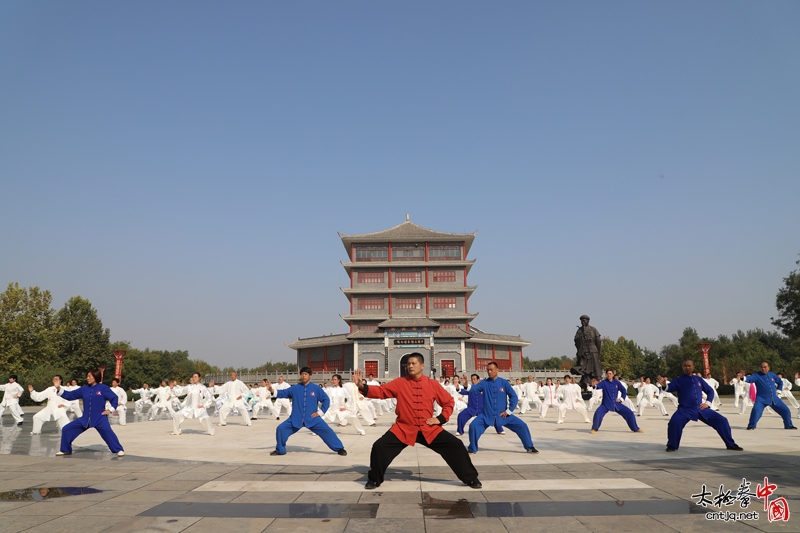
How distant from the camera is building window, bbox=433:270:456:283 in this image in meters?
47.8

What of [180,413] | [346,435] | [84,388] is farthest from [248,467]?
[180,413]

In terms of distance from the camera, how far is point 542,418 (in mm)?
17219

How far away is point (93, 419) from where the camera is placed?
29.2 feet

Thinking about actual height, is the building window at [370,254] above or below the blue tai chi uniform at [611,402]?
above

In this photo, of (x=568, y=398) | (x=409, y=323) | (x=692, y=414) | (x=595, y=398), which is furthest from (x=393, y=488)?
(x=409, y=323)

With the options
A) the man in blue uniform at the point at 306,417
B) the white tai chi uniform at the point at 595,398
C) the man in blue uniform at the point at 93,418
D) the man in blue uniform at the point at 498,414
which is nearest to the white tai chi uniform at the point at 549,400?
the white tai chi uniform at the point at 595,398

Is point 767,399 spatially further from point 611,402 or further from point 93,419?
point 93,419

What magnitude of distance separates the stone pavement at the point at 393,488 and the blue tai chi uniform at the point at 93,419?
0.40 metres

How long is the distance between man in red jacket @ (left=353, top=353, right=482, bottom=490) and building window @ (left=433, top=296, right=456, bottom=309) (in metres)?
41.1

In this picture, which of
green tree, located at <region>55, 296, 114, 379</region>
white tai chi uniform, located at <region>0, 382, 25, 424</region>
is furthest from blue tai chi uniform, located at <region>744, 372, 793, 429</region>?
green tree, located at <region>55, 296, 114, 379</region>

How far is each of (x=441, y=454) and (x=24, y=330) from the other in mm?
38568

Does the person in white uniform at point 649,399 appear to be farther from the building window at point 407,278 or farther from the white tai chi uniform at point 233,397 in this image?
the building window at point 407,278

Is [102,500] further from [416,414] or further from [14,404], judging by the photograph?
[14,404]

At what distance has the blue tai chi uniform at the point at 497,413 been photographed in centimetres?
841
